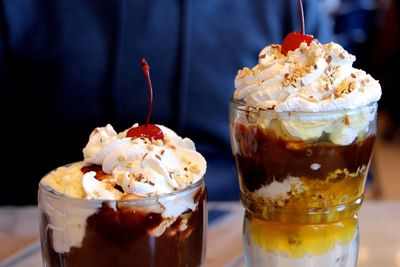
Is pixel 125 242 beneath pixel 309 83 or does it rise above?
beneath

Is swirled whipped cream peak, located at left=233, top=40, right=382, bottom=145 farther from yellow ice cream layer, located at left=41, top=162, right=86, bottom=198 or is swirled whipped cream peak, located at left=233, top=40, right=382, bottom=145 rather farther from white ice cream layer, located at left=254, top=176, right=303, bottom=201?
yellow ice cream layer, located at left=41, top=162, right=86, bottom=198

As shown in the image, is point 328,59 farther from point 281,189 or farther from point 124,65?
point 124,65

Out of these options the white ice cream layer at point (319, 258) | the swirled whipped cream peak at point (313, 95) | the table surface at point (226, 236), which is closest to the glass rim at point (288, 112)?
the swirled whipped cream peak at point (313, 95)

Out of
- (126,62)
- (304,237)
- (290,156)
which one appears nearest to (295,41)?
(290,156)

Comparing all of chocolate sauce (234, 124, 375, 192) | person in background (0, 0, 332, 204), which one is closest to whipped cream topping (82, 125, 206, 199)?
chocolate sauce (234, 124, 375, 192)

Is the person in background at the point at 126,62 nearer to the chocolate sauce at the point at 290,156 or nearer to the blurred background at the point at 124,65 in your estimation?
the blurred background at the point at 124,65

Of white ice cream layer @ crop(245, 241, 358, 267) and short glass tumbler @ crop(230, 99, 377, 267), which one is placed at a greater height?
short glass tumbler @ crop(230, 99, 377, 267)
